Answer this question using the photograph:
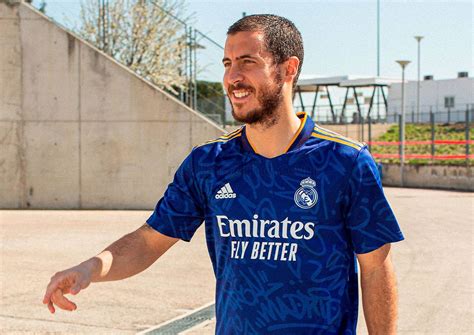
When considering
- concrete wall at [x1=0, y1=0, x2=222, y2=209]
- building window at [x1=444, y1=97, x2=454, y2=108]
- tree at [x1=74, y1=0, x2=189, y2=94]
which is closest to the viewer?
concrete wall at [x1=0, y1=0, x2=222, y2=209]

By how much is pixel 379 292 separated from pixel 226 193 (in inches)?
25.4

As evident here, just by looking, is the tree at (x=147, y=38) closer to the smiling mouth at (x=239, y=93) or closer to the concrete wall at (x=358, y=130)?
the concrete wall at (x=358, y=130)

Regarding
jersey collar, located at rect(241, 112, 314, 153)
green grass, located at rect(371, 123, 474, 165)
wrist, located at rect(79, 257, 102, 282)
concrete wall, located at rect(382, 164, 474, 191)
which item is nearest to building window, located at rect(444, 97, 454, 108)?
green grass, located at rect(371, 123, 474, 165)

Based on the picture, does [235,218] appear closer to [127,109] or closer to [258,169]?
[258,169]

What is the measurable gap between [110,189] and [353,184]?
15.3 m

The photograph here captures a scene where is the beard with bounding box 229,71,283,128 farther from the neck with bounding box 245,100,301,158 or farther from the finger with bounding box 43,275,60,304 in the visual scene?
the finger with bounding box 43,275,60,304

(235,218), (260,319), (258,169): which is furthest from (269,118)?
(260,319)

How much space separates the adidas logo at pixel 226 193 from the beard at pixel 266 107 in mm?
247

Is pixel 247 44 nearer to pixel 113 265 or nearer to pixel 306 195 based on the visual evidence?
pixel 306 195

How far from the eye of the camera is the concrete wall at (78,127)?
57.8 feet

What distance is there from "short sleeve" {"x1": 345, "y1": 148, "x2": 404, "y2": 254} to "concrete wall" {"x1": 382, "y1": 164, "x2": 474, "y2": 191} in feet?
83.5

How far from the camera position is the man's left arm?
2.75 metres

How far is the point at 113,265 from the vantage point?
2.97 meters

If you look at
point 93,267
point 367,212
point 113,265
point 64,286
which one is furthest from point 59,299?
point 367,212
